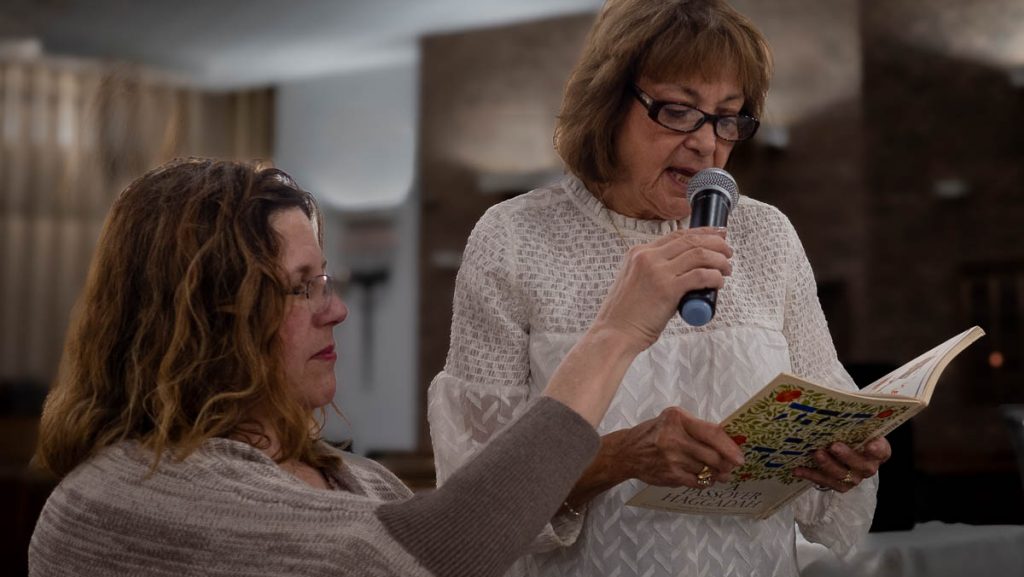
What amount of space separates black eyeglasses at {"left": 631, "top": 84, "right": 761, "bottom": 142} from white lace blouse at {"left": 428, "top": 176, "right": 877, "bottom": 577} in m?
0.15

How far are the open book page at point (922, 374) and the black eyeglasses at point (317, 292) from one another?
2.04 ft

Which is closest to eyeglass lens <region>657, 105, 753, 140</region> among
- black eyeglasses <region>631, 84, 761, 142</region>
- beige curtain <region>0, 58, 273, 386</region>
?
black eyeglasses <region>631, 84, 761, 142</region>

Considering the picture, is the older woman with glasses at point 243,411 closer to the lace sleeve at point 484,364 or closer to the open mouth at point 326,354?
the open mouth at point 326,354

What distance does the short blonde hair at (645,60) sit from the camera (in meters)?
1.67

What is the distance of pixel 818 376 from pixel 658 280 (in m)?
0.56

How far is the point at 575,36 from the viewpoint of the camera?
8.64 metres

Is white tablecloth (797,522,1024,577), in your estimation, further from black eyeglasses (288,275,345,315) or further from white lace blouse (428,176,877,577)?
black eyeglasses (288,275,345,315)

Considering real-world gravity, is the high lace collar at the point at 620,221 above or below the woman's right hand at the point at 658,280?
above

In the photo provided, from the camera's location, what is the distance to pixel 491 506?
3.47 ft

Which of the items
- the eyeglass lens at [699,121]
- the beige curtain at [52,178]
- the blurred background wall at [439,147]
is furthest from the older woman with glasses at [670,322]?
the beige curtain at [52,178]

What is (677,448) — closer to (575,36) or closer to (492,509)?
(492,509)

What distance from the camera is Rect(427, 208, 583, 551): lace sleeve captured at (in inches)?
62.2

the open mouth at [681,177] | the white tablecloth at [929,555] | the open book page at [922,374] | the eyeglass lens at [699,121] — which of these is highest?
the eyeglass lens at [699,121]

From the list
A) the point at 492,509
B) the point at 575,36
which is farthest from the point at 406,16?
the point at 492,509
